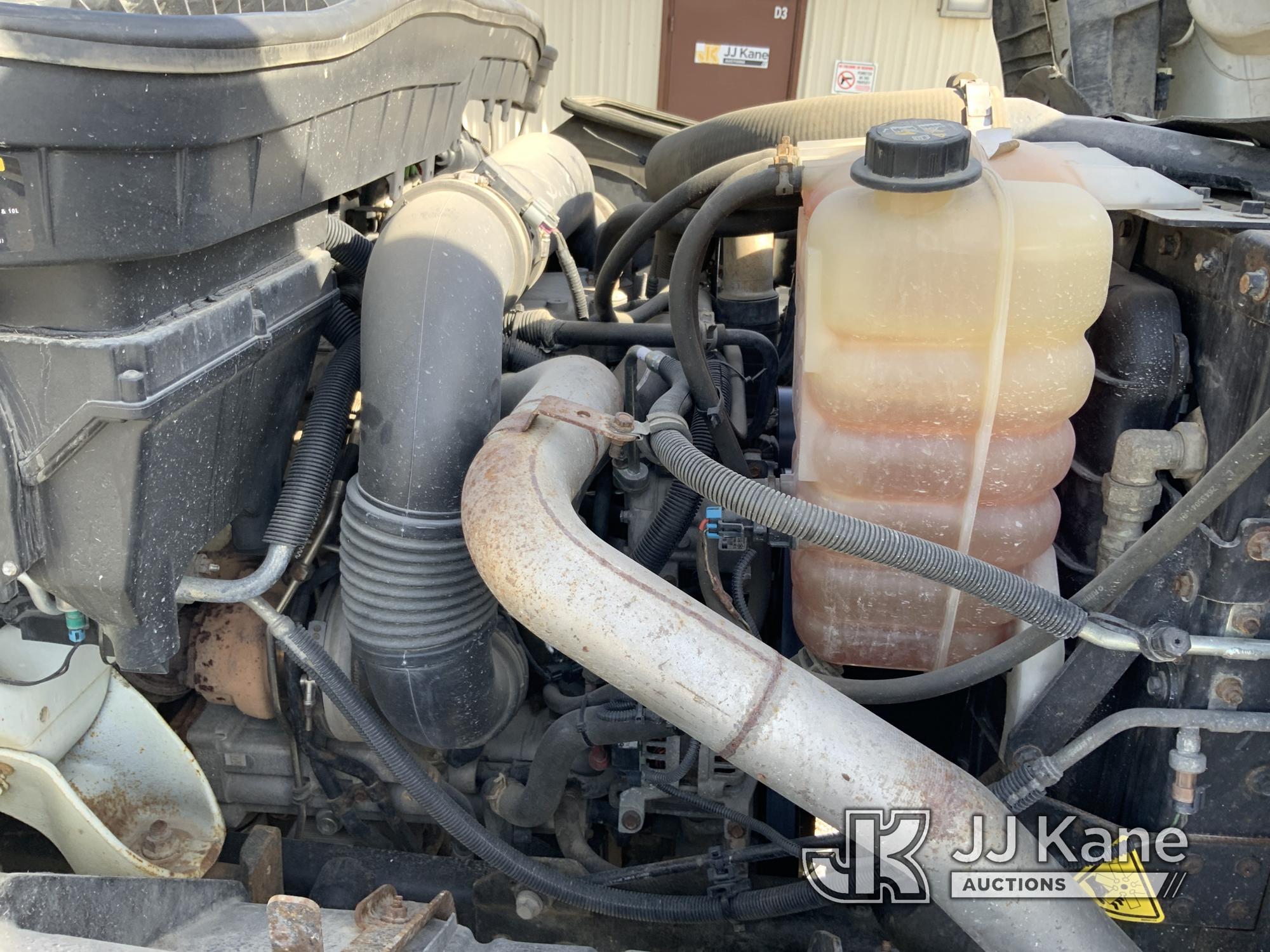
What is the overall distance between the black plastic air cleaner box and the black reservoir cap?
0.69 metres

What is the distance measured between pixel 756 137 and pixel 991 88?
0.42 metres

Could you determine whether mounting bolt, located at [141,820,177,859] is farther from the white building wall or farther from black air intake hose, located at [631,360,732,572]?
the white building wall

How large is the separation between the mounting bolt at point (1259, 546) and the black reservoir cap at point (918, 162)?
518 mm

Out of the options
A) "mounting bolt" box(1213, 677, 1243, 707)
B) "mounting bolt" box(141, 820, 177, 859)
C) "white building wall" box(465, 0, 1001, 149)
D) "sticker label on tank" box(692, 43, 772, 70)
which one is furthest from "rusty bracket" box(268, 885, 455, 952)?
"sticker label on tank" box(692, 43, 772, 70)

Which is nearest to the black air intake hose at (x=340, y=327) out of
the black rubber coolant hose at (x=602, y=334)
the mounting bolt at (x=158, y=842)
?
the black rubber coolant hose at (x=602, y=334)

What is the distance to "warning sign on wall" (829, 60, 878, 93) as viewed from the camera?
7.25 metres

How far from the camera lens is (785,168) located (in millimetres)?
1272

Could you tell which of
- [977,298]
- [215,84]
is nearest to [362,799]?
[215,84]

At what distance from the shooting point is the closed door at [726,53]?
705cm

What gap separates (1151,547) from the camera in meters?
1.04

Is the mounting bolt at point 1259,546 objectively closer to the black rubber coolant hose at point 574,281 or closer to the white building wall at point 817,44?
the black rubber coolant hose at point 574,281

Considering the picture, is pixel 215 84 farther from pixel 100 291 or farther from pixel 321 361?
pixel 321 361

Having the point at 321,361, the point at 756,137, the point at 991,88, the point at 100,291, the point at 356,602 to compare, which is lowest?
the point at 356,602

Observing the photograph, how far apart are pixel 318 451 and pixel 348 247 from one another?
0.35 meters
